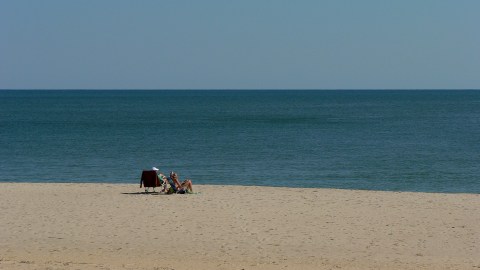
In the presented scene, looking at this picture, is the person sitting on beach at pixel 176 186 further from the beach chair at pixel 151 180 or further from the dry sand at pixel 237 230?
the dry sand at pixel 237 230

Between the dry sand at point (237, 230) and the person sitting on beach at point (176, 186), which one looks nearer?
the dry sand at point (237, 230)

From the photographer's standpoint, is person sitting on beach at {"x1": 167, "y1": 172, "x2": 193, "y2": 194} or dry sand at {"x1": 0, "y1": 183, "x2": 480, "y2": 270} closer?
dry sand at {"x1": 0, "y1": 183, "x2": 480, "y2": 270}

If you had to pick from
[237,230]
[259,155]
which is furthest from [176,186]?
[259,155]

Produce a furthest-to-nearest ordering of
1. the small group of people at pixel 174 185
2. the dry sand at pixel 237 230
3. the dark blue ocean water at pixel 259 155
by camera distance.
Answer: the dark blue ocean water at pixel 259 155
the small group of people at pixel 174 185
the dry sand at pixel 237 230

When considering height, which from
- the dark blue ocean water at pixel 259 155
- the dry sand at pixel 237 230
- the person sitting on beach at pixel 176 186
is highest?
the dark blue ocean water at pixel 259 155

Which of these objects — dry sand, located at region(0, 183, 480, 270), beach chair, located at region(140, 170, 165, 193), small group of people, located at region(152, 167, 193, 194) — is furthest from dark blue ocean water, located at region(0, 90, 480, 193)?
dry sand, located at region(0, 183, 480, 270)

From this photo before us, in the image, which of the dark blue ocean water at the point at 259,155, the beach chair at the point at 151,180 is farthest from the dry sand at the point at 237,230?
the dark blue ocean water at the point at 259,155

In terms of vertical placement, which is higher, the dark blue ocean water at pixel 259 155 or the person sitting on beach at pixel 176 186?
the dark blue ocean water at pixel 259 155

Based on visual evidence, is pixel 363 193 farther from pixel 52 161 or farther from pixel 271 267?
pixel 52 161

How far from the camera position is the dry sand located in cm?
1389

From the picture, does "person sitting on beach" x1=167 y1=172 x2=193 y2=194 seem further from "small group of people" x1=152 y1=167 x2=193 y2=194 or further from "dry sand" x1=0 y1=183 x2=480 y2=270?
"dry sand" x1=0 y1=183 x2=480 y2=270

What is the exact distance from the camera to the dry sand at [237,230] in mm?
13891

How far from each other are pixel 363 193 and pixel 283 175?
10.4m

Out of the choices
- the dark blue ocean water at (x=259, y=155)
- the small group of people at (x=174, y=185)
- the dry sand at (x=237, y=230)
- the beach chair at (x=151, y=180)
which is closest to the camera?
the dry sand at (x=237, y=230)
